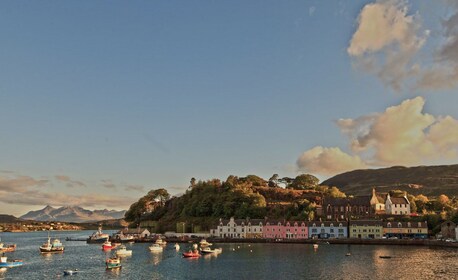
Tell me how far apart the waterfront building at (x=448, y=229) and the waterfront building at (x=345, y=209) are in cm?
2932

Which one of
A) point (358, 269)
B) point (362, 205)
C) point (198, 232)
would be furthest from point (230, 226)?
point (358, 269)

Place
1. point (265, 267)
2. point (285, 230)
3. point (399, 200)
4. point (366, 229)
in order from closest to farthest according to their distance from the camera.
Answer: point (265, 267)
point (366, 229)
point (285, 230)
point (399, 200)

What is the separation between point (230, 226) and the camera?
150m

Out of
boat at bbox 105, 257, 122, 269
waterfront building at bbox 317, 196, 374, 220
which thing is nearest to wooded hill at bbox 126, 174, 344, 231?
waterfront building at bbox 317, 196, 374, 220

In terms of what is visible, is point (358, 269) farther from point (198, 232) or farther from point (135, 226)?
point (135, 226)

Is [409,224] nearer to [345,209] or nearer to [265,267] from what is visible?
[345,209]

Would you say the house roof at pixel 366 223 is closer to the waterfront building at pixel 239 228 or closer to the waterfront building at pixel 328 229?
the waterfront building at pixel 328 229

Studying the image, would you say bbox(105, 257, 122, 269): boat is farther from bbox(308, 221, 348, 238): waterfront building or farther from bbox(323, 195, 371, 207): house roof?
bbox(323, 195, 371, 207): house roof

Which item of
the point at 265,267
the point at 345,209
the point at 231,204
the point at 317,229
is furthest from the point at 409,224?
the point at 265,267

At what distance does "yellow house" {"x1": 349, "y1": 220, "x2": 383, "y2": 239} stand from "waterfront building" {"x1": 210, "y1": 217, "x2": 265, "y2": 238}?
28294 mm

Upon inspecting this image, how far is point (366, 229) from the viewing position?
13425cm

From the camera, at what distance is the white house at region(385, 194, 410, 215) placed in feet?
500

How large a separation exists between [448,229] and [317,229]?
36.5m

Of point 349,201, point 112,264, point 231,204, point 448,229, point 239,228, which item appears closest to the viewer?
point 112,264
